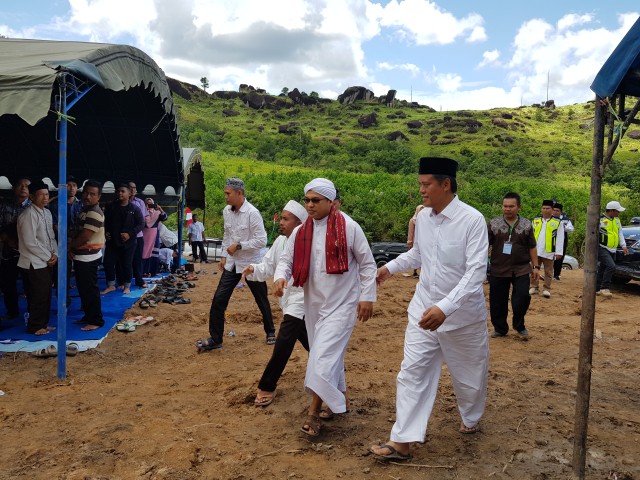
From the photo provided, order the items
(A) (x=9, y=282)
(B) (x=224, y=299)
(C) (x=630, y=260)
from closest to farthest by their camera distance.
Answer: (B) (x=224, y=299) → (A) (x=9, y=282) → (C) (x=630, y=260)

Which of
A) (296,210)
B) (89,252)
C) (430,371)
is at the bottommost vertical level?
(430,371)

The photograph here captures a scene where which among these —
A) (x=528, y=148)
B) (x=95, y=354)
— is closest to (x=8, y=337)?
(x=95, y=354)

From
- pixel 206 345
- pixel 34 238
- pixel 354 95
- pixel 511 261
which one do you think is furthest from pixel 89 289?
pixel 354 95

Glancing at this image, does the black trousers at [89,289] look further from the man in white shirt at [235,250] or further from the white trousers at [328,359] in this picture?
the white trousers at [328,359]

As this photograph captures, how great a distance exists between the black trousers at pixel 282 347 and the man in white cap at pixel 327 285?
181mm

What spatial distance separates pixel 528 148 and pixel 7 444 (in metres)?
57.6

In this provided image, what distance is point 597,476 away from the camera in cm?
312

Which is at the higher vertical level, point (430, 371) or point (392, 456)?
point (430, 371)

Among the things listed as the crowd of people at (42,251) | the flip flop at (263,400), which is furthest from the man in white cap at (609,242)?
the crowd of people at (42,251)

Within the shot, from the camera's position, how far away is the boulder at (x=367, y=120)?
7100cm

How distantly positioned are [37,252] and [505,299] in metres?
5.38

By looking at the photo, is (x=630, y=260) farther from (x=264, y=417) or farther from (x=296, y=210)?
(x=264, y=417)

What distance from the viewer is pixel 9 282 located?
657 cm

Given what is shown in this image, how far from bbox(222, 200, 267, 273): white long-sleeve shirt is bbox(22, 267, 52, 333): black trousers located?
1.98m
